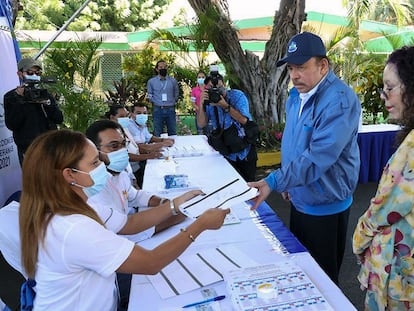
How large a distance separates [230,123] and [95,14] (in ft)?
55.7

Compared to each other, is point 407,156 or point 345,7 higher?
point 345,7

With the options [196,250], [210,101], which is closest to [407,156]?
[196,250]

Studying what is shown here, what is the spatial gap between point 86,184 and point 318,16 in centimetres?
996

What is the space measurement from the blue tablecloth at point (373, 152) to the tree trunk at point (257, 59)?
2.04 meters

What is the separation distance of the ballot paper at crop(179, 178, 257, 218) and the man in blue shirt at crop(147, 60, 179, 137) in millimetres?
5085

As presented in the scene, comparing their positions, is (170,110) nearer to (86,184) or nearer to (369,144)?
(369,144)

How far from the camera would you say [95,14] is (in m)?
17.7

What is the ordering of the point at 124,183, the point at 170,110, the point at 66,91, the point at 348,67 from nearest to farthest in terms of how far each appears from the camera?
the point at 124,183 < the point at 66,91 < the point at 170,110 < the point at 348,67

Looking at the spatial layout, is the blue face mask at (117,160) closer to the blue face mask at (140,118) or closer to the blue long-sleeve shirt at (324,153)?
the blue long-sleeve shirt at (324,153)

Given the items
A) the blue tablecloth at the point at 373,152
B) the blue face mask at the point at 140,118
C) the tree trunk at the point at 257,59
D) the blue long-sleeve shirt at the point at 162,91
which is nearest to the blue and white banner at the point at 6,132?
the blue face mask at the point at 140,118

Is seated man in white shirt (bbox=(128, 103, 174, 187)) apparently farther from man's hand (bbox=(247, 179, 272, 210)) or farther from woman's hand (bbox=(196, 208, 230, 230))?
woman's hand (bbox=(196, 208, 230, 230))

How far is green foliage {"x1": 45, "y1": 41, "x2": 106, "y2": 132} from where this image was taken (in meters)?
5.25

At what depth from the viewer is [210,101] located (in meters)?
2.94

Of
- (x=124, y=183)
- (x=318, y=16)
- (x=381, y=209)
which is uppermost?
(x=318, y=16)
